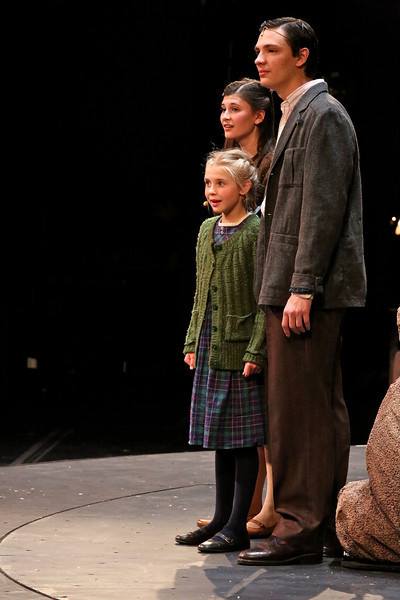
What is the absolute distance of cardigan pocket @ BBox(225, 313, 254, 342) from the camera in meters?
3.95

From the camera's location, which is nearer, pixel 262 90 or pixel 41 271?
pixel 262 90

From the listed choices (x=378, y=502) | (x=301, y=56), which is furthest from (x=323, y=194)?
(x=378, y=502)

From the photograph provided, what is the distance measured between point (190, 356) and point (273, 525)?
1.99 feet

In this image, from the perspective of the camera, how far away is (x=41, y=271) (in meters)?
9.70

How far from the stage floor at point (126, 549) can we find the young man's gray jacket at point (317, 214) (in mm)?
754

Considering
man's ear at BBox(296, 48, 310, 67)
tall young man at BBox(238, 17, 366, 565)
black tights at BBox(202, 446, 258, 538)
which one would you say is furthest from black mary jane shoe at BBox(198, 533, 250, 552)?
man's ear at BBox(296, 48, 310, 67)

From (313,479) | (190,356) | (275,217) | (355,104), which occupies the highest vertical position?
(355,104)

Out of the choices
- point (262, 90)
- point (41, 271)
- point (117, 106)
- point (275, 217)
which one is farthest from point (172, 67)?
point (275, 217)

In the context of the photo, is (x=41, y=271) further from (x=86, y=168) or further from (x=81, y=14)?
(x=81, y=14)

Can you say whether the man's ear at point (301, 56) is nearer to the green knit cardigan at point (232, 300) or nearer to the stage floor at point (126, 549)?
the green knit cardigan at point (232, 300)

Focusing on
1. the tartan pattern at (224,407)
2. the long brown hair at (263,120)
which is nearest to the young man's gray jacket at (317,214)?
the tartan pattern at (224,407)

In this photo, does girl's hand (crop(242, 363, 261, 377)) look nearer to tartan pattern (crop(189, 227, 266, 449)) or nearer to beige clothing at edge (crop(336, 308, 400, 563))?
tartan pattern (crop(189, 227, 266, 449))

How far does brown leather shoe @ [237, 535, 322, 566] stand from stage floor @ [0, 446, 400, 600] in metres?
0.03

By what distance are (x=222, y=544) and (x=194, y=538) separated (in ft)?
0.47
